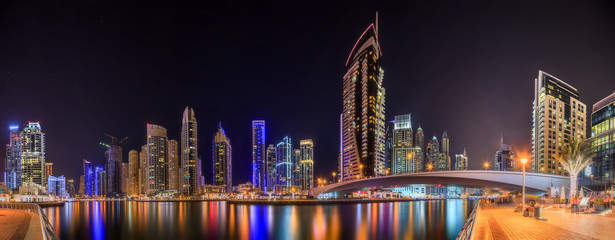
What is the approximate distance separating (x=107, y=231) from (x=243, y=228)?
18.0 meters

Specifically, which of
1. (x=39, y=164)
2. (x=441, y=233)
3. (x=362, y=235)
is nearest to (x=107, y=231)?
(x=362, y=235)

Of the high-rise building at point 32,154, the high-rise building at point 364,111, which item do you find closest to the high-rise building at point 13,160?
the high-rise building at point 32,154

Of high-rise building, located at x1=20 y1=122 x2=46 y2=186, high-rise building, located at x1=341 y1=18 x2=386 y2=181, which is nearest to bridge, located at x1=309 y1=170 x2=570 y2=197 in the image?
high-rise building, located at x1=341 y1=18 x2=386 y2=181

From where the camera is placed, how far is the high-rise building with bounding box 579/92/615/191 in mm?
51406

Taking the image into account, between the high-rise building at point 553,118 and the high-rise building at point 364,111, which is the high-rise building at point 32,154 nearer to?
the high-rise building at point 364,111

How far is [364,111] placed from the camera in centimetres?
15712

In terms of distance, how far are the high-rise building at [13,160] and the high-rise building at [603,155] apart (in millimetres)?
226288

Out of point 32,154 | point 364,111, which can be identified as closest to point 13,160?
point 32,154

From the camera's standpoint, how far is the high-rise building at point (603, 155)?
169 ft

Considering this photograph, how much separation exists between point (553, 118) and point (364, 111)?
68578mm

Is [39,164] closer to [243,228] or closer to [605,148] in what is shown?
[243,228]

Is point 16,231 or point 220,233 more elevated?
point 16,231

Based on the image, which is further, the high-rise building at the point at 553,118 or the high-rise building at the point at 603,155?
the high-rise building at the point at 553,118

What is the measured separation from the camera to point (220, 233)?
41.8m
